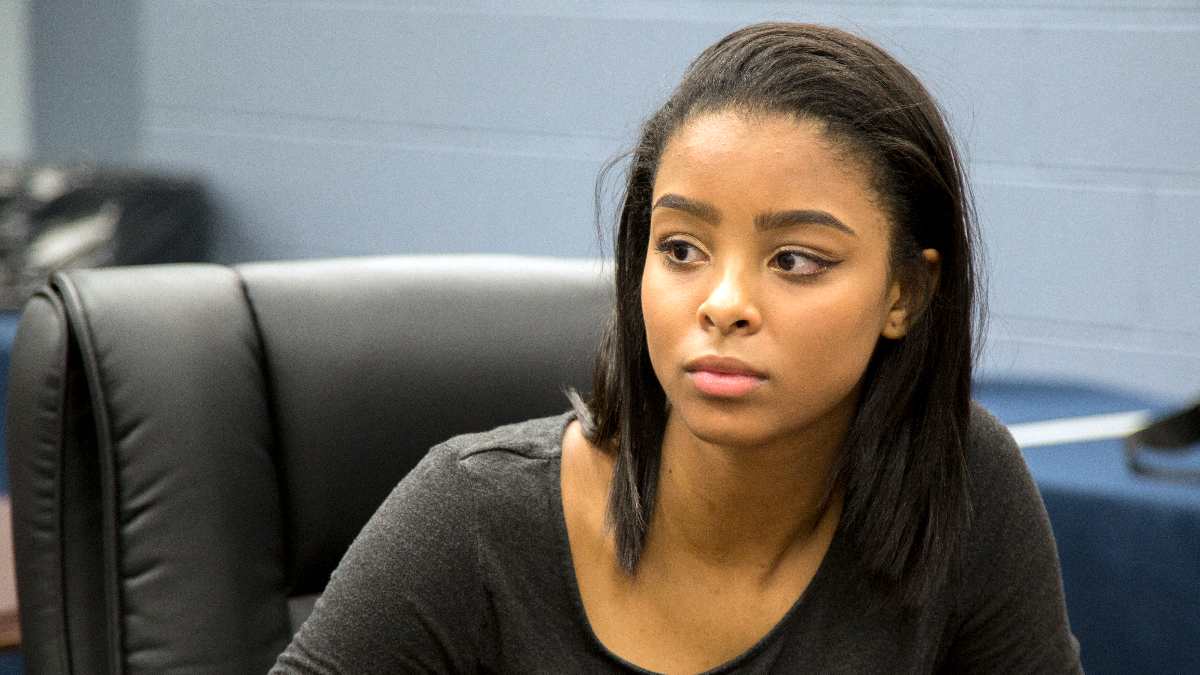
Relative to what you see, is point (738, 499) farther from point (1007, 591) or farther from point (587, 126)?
point (587, 126)

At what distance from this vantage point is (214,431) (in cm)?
91

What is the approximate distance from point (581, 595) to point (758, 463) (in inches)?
6.5

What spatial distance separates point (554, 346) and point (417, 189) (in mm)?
1496

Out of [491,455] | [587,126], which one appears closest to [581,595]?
[491,455]

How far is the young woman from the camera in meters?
0.74

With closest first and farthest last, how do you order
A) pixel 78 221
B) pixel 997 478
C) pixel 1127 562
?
pixel 997 478
pixel 1127 562
pixel 78 221

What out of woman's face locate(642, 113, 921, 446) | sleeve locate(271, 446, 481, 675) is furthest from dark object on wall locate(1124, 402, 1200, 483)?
sleeve locate(271, 446, 481, 675)

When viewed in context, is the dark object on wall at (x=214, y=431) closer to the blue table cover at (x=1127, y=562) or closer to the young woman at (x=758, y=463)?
the young woman at (x=758, y=463)

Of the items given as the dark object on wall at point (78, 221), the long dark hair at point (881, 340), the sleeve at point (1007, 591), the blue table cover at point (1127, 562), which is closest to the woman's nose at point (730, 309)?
the long dark hair at point (881, 340)

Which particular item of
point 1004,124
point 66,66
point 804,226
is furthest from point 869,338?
point 66,66

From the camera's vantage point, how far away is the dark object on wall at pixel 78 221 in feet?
7.64

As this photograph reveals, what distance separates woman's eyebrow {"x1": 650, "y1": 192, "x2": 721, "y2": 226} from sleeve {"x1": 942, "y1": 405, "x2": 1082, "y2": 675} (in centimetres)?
36

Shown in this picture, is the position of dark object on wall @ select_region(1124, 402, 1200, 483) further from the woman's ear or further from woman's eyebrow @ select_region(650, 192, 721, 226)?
woman's eyebrow @ select_region(650, 192, 721, 226)

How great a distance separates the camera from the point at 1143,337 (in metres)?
1.86
